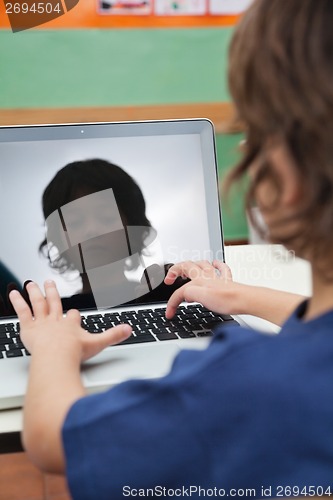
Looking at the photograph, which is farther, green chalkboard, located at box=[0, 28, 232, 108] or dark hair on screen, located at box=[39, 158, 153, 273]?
green chalkboard, located at box=[0, 28, 232, 108]

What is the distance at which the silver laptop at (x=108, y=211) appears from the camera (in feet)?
2.82

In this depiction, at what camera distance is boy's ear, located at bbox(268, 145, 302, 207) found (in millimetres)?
411

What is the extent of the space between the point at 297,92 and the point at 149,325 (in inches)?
16.8

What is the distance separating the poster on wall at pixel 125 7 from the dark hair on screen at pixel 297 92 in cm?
150

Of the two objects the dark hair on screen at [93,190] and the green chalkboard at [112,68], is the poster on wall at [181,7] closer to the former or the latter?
the green chalkboard at [112,68]

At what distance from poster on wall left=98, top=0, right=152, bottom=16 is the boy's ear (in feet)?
5.13

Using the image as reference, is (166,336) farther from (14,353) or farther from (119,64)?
(119,64)

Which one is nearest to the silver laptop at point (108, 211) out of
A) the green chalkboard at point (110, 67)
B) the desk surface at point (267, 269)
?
the desk surface at point (267, 269)

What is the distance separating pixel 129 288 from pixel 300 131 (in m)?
0.51

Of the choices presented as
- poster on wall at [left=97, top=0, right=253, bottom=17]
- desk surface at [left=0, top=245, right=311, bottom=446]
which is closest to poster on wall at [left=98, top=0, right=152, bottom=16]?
poster on wall at [left=97, top=0, right=253, bottom=17]

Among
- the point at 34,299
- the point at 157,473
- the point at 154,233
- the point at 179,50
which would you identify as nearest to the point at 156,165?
the point at 154,233

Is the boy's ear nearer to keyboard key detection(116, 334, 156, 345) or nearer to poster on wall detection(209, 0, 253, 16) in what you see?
keyboard key detection(116, 334, 156, 345)

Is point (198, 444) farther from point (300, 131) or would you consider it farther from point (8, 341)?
point (8, 341)

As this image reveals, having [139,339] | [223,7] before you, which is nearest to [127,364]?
[139,339]
